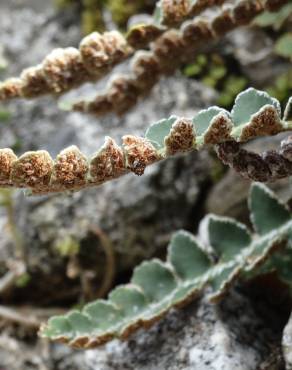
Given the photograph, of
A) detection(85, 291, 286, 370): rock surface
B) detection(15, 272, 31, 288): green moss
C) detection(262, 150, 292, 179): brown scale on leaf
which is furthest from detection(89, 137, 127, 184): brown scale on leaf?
detection(15, 272, 31, 288): green moss

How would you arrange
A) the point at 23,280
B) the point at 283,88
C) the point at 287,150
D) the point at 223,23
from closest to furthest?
the point at 287,150 → the point at 223,23 → the point at 283,88 → the point at 23,280

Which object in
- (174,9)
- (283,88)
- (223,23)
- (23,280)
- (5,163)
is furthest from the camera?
(23,280)

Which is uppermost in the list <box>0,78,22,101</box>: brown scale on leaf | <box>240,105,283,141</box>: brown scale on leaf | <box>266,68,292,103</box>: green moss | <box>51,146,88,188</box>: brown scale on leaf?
<box>0,78,22,101</box>: brown scale on leaf

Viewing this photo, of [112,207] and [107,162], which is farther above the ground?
[112,207]

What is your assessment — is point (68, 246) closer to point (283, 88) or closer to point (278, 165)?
point (283, 88)

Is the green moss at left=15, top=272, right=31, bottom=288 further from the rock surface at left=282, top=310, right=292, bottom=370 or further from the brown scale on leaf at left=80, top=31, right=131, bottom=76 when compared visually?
the rock surface at left=282, top=310, right=292, bottom=370

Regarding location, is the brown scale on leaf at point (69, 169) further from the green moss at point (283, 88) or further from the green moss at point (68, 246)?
the green moss at point (283, 88)

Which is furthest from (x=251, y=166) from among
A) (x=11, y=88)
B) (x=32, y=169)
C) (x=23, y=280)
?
(x=23, y=280)
